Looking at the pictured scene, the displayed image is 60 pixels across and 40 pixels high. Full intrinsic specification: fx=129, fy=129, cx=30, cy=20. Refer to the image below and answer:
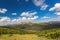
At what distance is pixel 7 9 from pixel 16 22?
41 centimetres

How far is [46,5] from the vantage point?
3.44 metres

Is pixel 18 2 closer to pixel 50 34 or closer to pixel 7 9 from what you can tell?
pixel 7 9

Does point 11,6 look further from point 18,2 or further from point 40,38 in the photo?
point 40,38

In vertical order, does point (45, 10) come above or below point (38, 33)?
above

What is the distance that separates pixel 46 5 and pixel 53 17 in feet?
1.22

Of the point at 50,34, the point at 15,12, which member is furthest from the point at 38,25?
the point at 15,12

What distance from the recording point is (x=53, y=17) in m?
3.45

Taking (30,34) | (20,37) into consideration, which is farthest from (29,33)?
(20,37)

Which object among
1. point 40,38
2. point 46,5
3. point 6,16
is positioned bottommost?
point 40,38

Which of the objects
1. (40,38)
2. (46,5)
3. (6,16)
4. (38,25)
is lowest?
(40,38)

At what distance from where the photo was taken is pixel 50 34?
3449mm

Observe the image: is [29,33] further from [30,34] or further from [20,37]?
[20,37]

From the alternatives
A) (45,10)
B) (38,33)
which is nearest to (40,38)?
(38,33)

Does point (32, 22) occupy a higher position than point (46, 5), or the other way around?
point (46, 5)
